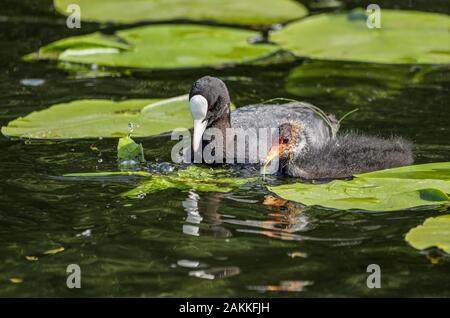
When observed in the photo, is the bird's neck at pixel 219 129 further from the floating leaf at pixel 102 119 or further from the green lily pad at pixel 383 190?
the green lily pad at pixel 383 190

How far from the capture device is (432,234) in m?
5.71

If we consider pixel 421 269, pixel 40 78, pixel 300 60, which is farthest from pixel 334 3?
pixel 421 269

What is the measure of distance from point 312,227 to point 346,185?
0.65m

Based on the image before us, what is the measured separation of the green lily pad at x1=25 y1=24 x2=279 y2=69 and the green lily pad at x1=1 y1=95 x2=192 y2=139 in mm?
1149

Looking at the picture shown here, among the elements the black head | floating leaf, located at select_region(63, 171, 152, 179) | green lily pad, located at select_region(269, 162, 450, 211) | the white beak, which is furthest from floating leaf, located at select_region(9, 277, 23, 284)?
the white beak

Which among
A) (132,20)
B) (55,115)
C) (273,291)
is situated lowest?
(273,291)

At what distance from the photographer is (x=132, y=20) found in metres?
11.3

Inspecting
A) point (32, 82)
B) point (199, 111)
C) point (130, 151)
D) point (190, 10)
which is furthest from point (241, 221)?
point (190, 10)

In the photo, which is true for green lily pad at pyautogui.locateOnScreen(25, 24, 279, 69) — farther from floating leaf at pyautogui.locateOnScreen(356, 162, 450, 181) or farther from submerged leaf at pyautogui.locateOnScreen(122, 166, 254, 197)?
floating leaf at pyautogui.locateOnScreen(356, 162, 450, 181)

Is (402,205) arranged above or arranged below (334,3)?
below

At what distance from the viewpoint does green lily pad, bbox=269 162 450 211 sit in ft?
20.4

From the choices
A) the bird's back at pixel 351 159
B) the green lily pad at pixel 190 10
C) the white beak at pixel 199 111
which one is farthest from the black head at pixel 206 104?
the green lily pad at pixel 190 10

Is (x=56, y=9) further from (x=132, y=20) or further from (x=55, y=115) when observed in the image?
(x=55, y=115)

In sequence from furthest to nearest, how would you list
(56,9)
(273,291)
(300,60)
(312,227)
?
(56,9), (300,60), (312,227), (273,291)
